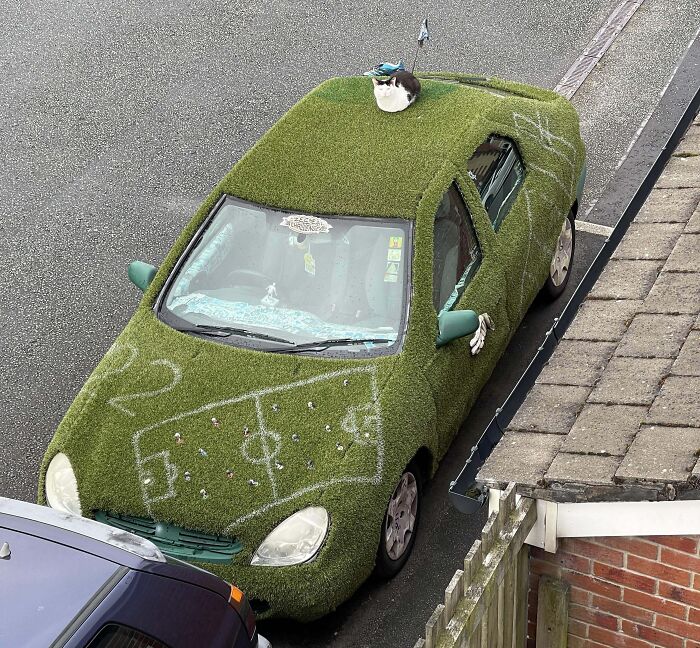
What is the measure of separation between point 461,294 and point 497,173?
98 cm

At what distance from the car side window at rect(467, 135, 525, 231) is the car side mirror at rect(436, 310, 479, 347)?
3.12ft

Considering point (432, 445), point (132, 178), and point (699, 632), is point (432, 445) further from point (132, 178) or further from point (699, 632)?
point (132, 178)

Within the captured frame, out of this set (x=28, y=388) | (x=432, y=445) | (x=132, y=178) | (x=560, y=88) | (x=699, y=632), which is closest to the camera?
(x=699, y=632)

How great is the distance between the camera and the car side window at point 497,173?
7.04 metres

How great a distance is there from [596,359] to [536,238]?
2.76 m

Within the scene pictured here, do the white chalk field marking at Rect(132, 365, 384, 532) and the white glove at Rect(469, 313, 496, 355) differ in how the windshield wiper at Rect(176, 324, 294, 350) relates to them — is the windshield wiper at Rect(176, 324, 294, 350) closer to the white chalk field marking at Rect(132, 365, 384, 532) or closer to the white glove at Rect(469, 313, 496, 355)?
the white chalk field marking at Rect(132, 365, 384, 532)

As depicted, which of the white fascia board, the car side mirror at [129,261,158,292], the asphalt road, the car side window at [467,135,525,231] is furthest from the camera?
the asphalt road

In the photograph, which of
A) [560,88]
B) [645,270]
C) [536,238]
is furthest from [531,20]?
[645,270]

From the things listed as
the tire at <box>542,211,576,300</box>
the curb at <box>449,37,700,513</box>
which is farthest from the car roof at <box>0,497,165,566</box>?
the tire at <box>542,211,576,300</box>

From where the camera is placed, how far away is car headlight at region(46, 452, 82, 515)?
19.1 feet

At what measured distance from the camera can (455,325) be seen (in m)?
6.29

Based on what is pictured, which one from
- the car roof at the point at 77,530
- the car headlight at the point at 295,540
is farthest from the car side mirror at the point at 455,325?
the car roof at the point at 77,530

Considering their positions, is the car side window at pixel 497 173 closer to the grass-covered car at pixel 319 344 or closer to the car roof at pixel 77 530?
the grass-covered car at pixel 319 344

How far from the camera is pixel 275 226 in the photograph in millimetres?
6691
